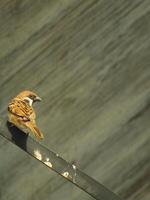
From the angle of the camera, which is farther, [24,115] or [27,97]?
[27,97]

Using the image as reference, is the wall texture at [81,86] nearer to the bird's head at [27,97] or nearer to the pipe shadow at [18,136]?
the bird's head at [27,97]

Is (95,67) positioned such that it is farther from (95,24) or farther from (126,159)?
(126,159)

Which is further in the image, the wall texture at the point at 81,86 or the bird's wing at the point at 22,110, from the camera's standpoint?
the wall texture at the point at 81,86

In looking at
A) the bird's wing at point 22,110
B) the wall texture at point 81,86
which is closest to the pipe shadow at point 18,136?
the bird's wing at point 22,110

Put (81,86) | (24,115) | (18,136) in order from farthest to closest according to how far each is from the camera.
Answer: (81,86) → (24,115) → (18,136)

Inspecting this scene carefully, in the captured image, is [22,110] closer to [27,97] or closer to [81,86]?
[27,97]

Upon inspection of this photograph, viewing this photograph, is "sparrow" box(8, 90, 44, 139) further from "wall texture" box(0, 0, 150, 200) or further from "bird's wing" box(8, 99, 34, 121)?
"wall texture" box(0, 0, 150, 200)

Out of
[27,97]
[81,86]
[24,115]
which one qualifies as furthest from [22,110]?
[81,86]
